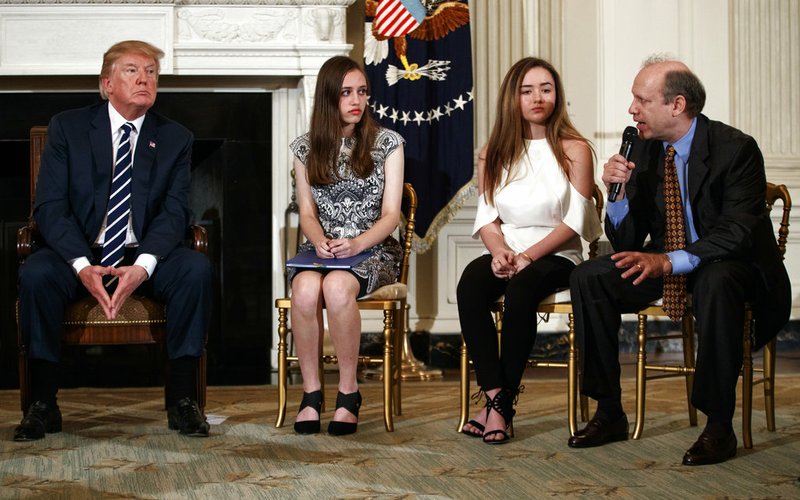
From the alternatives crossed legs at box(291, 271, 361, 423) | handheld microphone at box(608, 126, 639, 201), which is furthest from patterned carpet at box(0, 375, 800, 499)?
handheld microphone at box(608, 126, 639, 201)

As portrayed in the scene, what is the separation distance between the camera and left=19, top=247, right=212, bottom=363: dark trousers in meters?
3.16

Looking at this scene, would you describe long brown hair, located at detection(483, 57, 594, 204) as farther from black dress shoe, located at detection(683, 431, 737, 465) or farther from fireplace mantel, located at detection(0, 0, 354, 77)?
fireplace mantel, located at detection(0, 0, 354, 77)

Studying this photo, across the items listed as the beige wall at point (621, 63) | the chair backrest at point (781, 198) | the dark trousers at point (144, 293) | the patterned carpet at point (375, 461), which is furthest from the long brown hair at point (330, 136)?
the beige wall at point (621, 63)

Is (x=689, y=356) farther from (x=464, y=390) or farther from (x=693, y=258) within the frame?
(x=464, y=390)

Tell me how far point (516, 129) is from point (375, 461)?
4.08 ft

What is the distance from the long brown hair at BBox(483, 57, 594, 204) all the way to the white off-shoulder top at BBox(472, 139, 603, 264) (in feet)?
0.09

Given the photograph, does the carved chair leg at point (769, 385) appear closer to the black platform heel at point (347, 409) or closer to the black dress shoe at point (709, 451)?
the black dress shoe at point (709, 451)

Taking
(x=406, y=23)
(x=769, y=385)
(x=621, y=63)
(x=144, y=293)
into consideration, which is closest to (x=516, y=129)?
(x=769, y=385)

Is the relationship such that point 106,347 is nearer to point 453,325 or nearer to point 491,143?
point 453,325

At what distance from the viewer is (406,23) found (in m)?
4.89

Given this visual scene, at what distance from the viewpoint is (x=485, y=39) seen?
533 centimetres

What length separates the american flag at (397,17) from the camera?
4.88 m

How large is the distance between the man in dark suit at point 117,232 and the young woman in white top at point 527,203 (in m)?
0.87

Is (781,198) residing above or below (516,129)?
below
